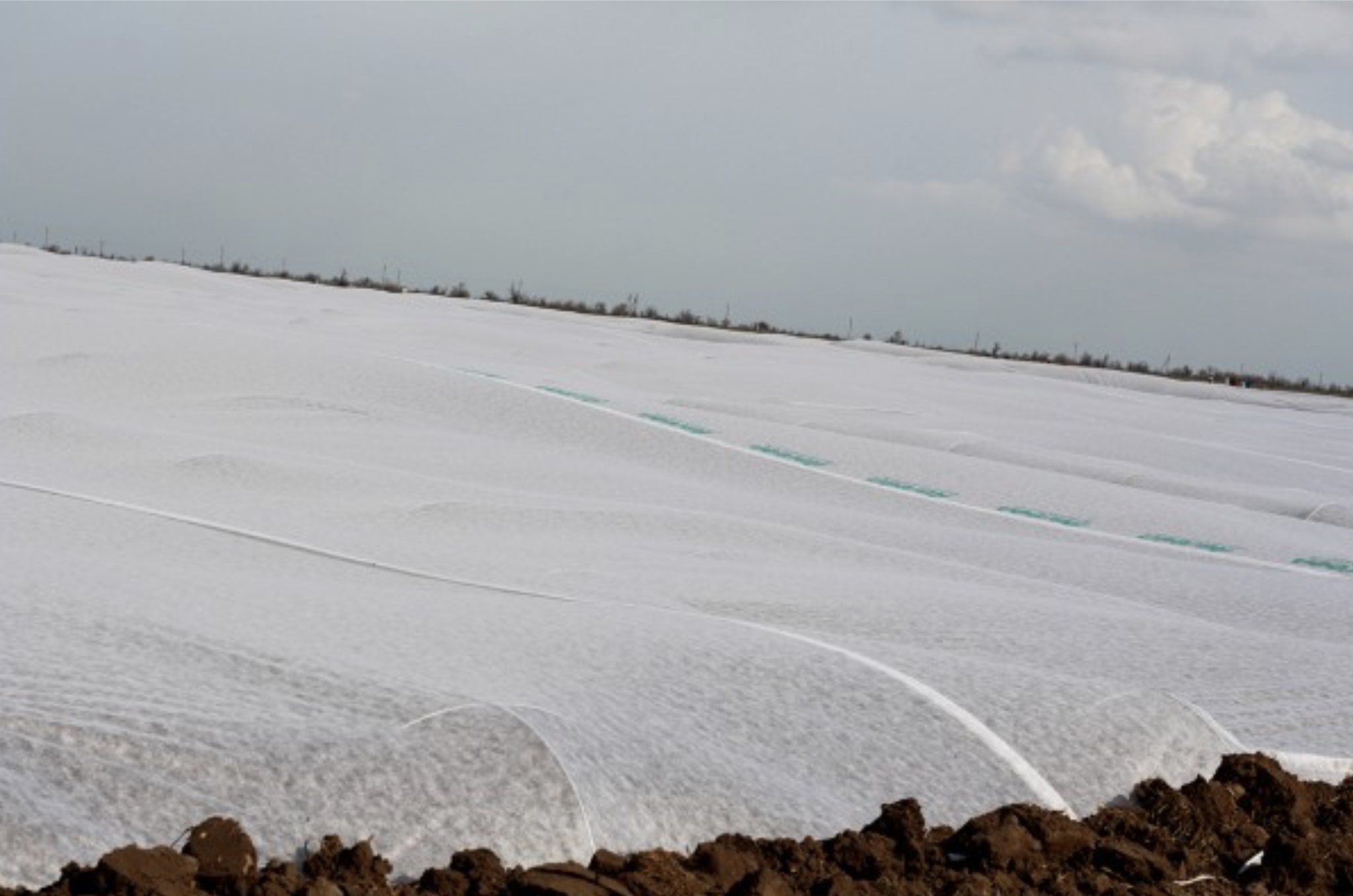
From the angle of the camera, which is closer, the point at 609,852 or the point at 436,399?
the point at 609,852

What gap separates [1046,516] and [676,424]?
4.16 feet

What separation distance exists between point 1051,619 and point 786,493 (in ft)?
5.22

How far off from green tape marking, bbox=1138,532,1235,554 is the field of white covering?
0.6 inches

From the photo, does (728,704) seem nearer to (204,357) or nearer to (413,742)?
(413,742)

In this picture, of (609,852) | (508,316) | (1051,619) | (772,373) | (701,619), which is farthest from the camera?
(508,316)

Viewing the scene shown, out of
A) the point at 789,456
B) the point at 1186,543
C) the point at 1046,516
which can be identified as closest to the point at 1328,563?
the point at 1186,543

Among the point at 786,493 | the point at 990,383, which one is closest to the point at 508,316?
the point at 990,383

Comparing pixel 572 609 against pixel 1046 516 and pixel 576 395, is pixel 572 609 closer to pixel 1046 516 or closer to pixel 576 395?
pixel 1046 516

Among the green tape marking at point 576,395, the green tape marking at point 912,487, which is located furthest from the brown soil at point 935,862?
the green tape marking at point 576,395

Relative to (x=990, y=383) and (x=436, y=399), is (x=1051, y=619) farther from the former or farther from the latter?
(x=990, y=383)

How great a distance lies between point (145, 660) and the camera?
91.0 inches

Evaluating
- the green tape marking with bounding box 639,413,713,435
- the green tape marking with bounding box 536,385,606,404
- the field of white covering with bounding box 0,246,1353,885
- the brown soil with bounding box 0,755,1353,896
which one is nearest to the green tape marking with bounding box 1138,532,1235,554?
the field of white covering with bounding box 0,246,1353,885

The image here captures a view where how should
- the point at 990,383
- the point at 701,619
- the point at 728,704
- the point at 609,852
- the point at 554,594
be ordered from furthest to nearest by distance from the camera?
the point at 990,383, the point at 554,594, the point at 701,619, the point at 728,704, the point at 609,852

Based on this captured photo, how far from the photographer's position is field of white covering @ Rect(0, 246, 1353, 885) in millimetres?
2049
